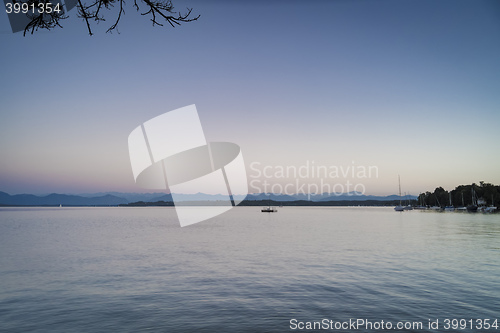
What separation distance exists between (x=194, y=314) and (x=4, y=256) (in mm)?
31151

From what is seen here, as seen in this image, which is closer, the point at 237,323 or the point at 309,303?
the point at 237,323

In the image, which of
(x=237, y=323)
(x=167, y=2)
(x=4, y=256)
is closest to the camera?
(x=167, y=2)

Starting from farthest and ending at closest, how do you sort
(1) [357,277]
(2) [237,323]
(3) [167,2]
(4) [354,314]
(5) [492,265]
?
(5) [492,265] → (1) [357,277] → (4) [354,314] → (2) [237,323] → (3) [167,2]

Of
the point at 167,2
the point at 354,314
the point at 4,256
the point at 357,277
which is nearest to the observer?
the point at 167,2

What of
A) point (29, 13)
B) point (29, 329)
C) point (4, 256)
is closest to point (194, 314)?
point (29, 329)

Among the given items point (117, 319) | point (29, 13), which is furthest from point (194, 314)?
point (29, 13)

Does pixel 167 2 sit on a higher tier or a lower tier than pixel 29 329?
higher

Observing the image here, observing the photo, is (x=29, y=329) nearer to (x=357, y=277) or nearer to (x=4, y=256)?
(x=357, y=277)

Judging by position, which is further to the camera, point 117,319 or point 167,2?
point 117,319

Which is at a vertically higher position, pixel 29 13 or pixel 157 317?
pixel 29 13

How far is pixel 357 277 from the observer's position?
2312 centimetres

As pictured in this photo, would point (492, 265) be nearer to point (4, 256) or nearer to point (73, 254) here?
point (73, 254)

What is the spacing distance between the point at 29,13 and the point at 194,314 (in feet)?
41.7

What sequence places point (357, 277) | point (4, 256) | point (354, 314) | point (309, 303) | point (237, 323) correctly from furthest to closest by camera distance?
point (4, 256) → point (357, 277) → point (309, 303) → point (354, 314) → point (237, 323)
